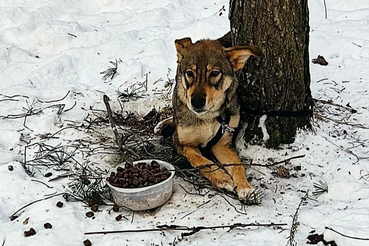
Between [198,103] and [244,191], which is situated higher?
[198,103]

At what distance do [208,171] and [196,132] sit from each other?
408 mm

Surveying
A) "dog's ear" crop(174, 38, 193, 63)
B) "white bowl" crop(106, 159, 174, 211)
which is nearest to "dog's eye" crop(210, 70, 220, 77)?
"dog's ear" crop(174, 38, 193, 63)

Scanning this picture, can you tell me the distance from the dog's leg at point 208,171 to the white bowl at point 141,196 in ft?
1.14

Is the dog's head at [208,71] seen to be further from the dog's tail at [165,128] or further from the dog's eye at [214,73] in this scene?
the dog's tail at [165,128]

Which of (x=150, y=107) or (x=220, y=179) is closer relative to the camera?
(x=220, y=179)

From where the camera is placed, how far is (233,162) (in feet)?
11.7

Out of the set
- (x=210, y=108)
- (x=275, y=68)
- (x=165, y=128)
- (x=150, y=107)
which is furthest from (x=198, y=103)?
(x=150, y=107)

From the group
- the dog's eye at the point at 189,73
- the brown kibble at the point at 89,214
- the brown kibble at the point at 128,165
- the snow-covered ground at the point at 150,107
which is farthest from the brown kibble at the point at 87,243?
the dog's eye at the point at 189,73

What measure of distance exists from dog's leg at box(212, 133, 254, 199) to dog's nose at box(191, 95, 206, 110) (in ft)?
1.66

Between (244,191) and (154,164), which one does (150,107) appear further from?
(244,191)

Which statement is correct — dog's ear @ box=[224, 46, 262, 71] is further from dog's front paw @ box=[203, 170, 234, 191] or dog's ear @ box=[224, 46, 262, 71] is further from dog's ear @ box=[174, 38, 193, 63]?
dog's front paw @ box=[203, 170, 234, 191]

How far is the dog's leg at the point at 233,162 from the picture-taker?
3240mm

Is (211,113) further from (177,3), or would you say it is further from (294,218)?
(177,3)

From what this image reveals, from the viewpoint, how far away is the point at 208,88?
3.38m
